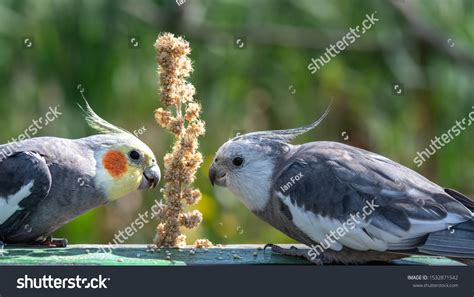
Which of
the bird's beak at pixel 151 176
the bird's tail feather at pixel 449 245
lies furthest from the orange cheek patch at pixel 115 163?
the bird's tail feather at pixel 449 245

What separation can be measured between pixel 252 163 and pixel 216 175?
266mm

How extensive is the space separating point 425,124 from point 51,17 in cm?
452

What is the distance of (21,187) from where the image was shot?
585cm

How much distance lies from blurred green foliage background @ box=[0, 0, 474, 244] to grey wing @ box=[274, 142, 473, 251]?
3.70 m

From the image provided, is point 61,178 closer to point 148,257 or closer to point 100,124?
point 100,124

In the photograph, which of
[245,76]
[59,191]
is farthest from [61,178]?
[245,76]

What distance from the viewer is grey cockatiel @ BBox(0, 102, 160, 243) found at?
5.87 meters

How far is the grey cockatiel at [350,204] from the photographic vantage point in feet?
18.0

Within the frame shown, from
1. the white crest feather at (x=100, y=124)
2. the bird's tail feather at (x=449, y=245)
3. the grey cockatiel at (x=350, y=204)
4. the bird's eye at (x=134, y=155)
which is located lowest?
the bird's tail feather at (x=449, y=245)

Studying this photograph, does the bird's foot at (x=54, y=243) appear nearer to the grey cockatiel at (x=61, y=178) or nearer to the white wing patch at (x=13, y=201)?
the grey cockatiel at (x=61, y=178)

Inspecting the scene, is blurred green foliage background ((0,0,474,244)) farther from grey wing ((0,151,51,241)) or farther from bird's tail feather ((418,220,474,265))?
bird's tail feather ((418,220,474,265))

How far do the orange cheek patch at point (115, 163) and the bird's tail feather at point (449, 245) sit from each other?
77.1 inches

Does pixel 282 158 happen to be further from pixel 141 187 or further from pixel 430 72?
pixel 430 72
